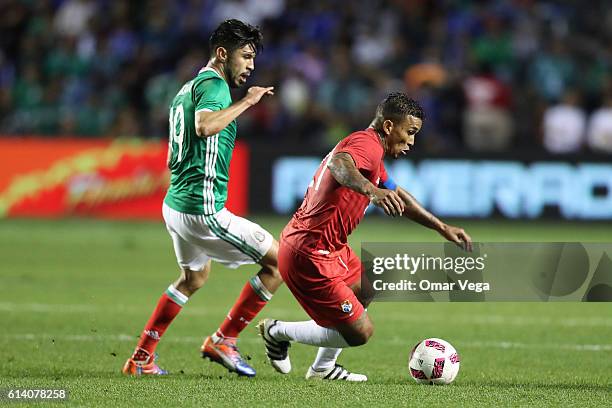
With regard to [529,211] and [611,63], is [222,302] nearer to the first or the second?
[529,211]

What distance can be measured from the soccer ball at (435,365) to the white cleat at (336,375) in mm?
359

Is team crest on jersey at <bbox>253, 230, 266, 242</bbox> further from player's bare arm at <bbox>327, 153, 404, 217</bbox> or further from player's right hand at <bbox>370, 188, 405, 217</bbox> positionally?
player's right hand at <bbox>370, 188, 405, 217</bbox>

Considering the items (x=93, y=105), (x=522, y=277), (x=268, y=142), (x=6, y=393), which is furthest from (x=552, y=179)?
(x=6, y=393)

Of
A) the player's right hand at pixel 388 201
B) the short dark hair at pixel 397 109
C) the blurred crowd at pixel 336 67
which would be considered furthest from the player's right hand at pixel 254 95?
the blurred crowd at pixel 336 67

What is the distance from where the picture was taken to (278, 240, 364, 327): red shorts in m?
6.45

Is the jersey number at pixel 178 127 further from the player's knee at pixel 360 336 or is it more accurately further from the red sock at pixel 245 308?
the player's knee at pixel 360 336

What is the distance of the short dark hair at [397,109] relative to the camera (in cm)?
645

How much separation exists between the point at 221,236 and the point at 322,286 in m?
0.86

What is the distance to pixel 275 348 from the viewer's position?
7.02 metres

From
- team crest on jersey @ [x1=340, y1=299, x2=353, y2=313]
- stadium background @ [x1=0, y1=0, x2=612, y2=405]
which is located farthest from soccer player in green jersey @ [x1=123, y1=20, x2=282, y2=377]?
stadium background @ [x1=0, y1=0, x2=612, y2=405]

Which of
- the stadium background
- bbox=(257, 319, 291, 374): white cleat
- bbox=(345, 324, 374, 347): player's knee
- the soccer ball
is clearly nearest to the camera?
bbox=(345, 324, 374, 347): player's knee

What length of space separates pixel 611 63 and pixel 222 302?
36.7 ft

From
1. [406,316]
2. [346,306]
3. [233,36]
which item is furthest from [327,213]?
[406,316]

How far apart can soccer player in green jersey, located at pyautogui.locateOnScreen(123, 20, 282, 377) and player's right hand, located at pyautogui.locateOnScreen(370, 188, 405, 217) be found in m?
1.40
